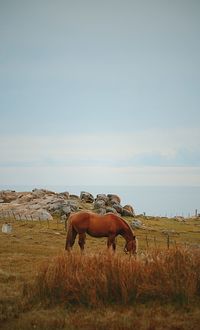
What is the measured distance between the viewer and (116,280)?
1124 cm

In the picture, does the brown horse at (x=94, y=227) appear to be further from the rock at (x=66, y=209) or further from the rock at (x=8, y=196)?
the rock at (x=8, y=196)

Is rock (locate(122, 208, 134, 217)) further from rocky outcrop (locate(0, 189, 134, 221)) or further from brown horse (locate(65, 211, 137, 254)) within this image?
brown horse (locate(65, 211, 137, 254))

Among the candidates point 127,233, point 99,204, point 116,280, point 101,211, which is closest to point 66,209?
point 101,211

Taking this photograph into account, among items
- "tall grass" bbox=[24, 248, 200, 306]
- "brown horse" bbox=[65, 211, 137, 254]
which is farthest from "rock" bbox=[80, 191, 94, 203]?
"tall grass" bbox=[24, 248, 200, 306]

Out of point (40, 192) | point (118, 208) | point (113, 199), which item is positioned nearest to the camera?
point (118, 208)

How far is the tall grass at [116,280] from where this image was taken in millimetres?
10883

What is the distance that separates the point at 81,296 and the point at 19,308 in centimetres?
186

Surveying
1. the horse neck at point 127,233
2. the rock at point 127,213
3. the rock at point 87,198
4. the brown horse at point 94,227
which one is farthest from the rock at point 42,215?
the horse neck at point 127,233

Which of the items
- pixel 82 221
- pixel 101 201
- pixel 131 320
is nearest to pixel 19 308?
pixel 131 320

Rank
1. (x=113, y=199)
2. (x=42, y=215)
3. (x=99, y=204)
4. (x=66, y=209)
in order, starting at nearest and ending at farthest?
1. (x=42, y=215)
2. (x=66, y=209)
3. (x=99, y=204)
4. (x=113, y=199)

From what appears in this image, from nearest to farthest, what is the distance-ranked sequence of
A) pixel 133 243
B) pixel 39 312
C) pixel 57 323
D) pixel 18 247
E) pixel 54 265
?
pixel 57 323, pixel 39 312, pixel 54 265, pixel 133 243, pixel 18 247

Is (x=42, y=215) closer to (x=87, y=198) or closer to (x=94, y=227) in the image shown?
(x=87, y=198)

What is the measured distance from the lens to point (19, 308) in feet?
33.9

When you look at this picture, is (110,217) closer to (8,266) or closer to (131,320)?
(8,266)
